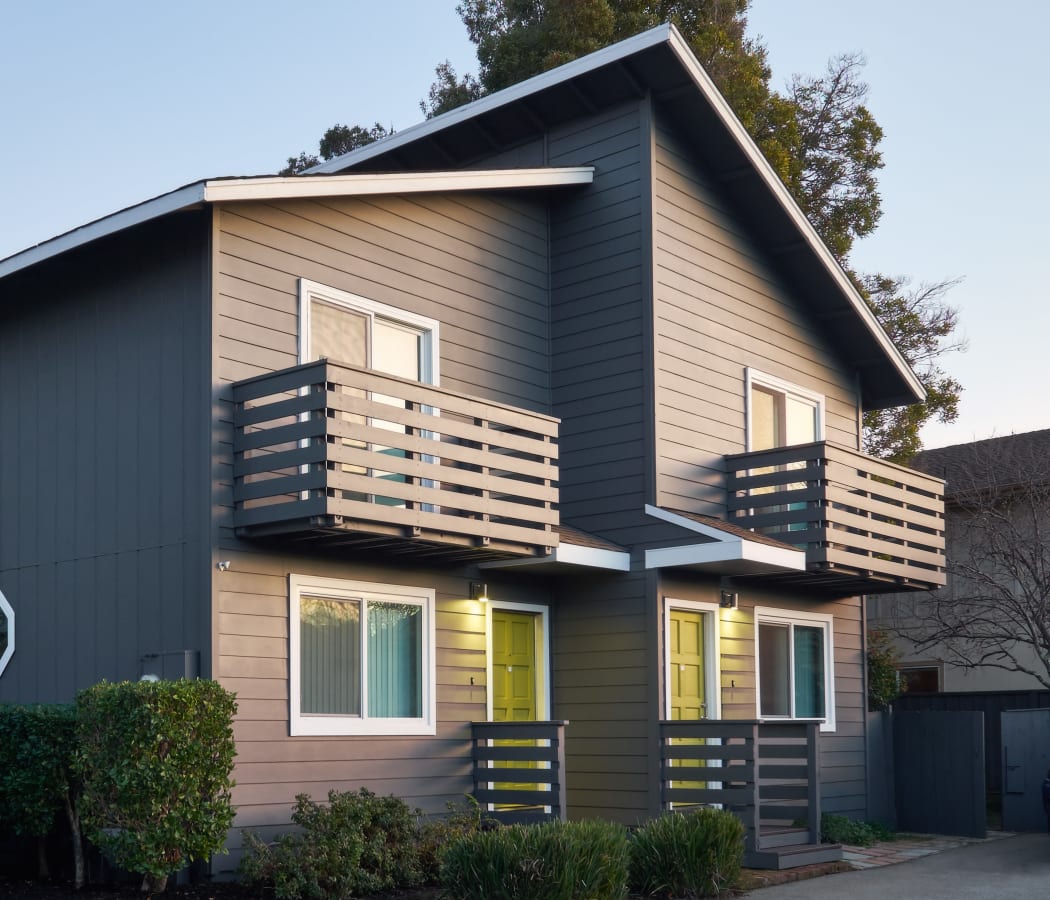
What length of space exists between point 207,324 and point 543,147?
19.6 feet

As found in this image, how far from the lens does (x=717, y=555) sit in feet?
44.9

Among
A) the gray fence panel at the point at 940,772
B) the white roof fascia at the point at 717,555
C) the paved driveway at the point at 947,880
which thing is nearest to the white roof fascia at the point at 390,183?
the white roof fascia at the point at 717,555

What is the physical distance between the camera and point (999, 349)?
25.3 metres

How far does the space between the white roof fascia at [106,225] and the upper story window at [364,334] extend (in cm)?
154

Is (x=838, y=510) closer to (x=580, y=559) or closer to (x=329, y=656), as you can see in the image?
(x=580, y=559)

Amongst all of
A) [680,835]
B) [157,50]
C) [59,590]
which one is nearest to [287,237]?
[59,590]

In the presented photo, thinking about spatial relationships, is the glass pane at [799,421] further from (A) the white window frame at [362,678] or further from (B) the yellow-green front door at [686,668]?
(A) the white window frame at [362,678]

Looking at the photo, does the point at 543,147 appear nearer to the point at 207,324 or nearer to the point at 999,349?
the point at 207,324

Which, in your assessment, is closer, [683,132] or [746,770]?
[746,770]

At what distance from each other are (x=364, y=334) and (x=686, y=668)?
5.18 m

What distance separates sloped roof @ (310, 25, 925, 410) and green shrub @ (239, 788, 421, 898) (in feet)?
27.1

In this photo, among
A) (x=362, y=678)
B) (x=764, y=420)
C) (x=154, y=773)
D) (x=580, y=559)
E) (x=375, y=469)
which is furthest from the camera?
(x=764, y=420)

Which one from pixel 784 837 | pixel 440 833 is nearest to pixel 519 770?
pixel 440 833

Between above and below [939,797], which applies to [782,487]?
above
